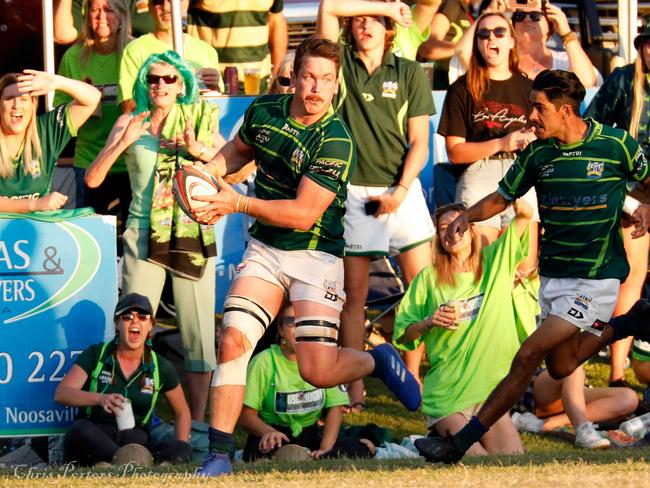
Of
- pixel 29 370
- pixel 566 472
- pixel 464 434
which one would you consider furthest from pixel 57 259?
pixel 566 472

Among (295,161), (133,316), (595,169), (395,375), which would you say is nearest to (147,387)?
(133,316)

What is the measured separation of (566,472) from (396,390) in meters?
1.91

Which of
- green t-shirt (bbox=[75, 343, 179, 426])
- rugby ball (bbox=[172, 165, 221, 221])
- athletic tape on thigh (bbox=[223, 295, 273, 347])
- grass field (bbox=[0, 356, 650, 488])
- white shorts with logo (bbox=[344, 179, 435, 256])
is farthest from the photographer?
white shorts with logo (bbox=[344, 179, 435, 256])

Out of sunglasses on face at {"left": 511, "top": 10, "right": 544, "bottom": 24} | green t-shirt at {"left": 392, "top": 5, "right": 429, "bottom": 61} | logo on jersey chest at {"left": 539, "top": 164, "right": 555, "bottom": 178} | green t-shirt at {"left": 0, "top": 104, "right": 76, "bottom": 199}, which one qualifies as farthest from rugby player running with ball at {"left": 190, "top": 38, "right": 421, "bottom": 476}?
sunglasses on face at {"left": 511, "top": 10, "right": 544, "bottom": 24}

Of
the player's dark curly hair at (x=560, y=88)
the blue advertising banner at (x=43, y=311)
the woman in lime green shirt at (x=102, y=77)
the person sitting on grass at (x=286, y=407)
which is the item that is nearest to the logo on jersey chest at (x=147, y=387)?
the blue advertising banner at (x=43, y=311)

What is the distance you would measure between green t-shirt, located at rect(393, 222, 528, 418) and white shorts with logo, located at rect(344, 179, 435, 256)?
0.56 meters

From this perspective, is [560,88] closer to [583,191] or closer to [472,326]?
[583,191]

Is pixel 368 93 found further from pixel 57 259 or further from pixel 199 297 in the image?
pixel 57 259

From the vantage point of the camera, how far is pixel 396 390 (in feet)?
28.9

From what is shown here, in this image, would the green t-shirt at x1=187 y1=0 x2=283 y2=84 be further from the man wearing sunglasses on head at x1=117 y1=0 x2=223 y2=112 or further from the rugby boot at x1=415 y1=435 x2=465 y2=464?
the rugby boot at x1=415 y1=435 x2=465 y2=464

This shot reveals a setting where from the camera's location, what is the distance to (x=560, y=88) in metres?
8.04

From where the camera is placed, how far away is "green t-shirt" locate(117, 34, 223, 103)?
33.9 feet

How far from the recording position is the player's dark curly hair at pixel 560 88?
26.3 feet

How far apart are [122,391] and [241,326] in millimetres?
2001
